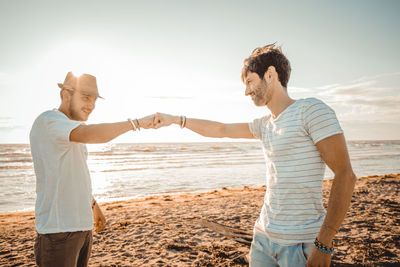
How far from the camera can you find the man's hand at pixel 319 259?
1.62 metres

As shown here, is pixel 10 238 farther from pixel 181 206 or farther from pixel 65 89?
pixel 65 89

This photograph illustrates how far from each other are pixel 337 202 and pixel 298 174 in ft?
1.00

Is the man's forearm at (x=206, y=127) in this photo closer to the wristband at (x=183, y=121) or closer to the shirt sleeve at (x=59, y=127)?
the wristband at (x=183, y=121)

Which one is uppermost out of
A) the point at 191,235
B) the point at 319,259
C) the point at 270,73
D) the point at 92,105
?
the point at 270,73

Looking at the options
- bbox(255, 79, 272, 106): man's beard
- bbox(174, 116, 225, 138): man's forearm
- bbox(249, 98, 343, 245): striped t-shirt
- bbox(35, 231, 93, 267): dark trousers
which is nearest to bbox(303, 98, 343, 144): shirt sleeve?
bbox(249, 98, 343, 245): striped t-shirt

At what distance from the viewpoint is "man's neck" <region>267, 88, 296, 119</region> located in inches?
79.8

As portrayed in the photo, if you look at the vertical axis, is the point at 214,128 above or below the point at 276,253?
above

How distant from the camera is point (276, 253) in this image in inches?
71.3

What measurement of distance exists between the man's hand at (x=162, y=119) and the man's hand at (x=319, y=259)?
6.23 feet

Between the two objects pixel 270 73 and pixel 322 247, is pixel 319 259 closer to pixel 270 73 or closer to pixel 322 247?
pixel 322 247

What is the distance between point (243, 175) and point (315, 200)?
14.5 metres

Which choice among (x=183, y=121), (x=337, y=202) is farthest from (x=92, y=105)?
(x=337, y=202)

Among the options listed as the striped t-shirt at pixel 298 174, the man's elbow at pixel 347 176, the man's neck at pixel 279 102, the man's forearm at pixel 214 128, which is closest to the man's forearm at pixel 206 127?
the man's forearm at pixel 214 128

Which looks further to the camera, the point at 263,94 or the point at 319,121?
the point at 263,94
